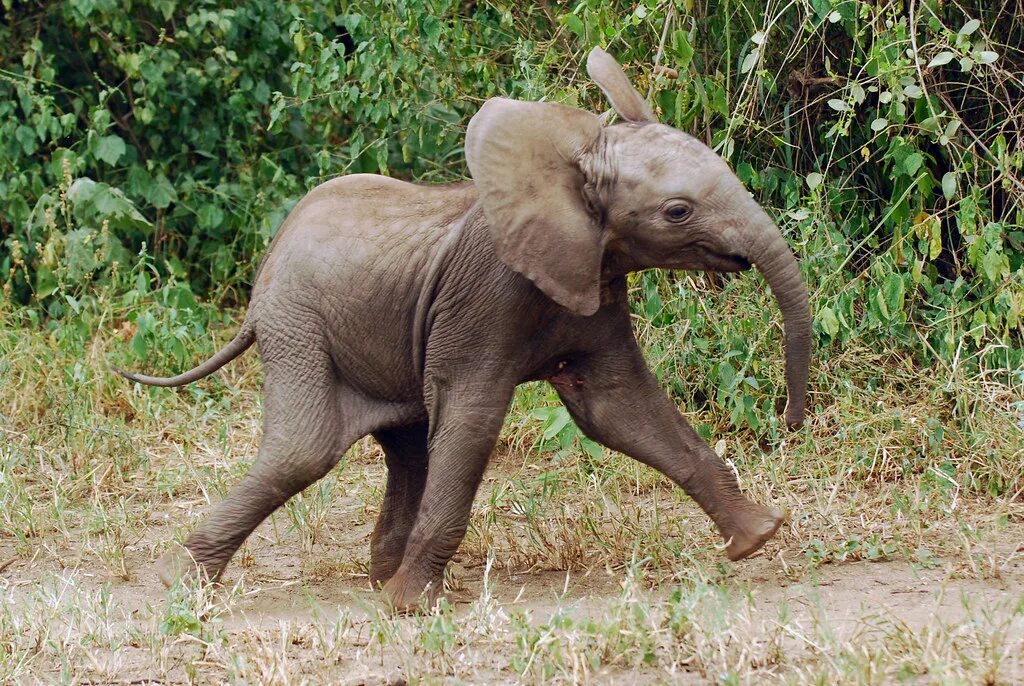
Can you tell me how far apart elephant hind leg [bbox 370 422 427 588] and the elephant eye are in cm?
128

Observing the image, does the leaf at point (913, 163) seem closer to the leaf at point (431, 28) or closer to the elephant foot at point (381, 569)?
the leaf at point (431, 28)

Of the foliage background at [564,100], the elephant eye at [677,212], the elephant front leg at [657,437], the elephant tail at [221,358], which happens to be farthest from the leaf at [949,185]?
the elephant tail at [221,358]

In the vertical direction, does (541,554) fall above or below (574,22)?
below

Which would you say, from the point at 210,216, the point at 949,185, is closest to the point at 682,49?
the point at 949,185

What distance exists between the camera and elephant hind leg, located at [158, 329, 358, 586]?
472cm

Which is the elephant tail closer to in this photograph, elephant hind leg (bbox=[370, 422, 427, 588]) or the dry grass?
elephant hind leg (bbox=[370, 422, 427, 588])

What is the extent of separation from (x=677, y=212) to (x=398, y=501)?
5.00 feet

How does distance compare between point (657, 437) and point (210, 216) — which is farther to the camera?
point (210, 216)

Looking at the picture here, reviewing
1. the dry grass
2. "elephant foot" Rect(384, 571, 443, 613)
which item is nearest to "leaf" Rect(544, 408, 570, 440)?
the dry grass

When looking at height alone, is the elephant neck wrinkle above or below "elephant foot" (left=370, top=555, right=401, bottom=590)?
above

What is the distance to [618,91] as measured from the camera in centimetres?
456

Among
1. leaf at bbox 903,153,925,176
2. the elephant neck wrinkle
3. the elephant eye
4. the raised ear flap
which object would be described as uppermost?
the raised ear flap

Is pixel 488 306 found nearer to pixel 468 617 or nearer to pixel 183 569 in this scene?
pixel 468 617

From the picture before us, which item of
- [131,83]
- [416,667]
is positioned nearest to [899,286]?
[416,667]
